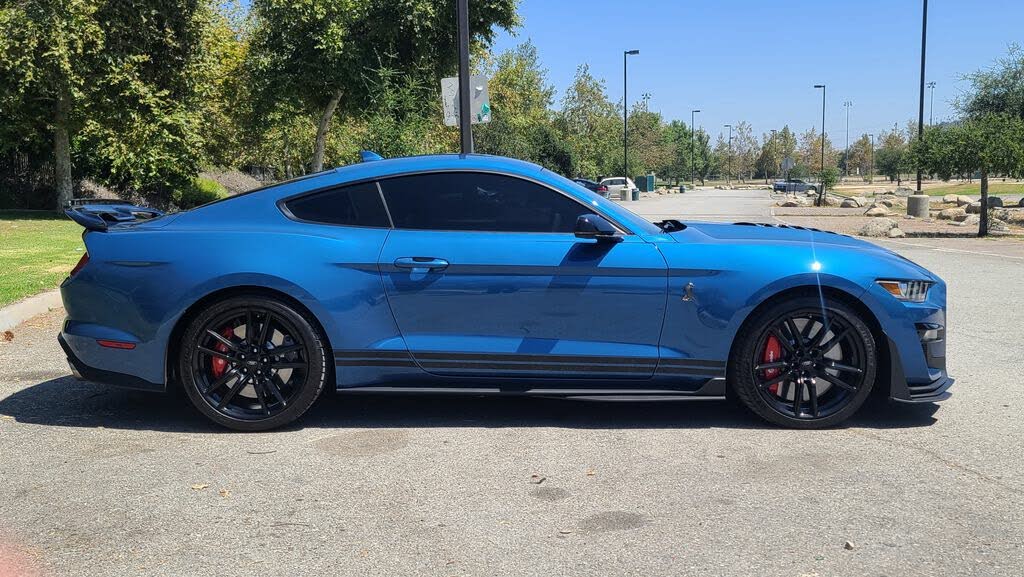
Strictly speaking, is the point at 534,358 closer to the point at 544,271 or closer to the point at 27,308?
the point at 544,271

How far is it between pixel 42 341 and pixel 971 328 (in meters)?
8.20

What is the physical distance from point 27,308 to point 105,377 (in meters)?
4.05

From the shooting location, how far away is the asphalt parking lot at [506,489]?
3131 millimetres

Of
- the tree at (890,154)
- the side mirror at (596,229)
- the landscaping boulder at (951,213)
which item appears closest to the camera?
the side mirror at (596,229)

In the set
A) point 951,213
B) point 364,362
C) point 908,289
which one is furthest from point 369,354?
point 951,213

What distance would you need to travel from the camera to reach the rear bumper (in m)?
4.59

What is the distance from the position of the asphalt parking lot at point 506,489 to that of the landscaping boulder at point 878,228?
16.1 meters

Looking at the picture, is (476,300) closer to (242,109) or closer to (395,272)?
(395,272)

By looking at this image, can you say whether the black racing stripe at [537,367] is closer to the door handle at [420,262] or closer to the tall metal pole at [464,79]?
the door handle at [420,262]

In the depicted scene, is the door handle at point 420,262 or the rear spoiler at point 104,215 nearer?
the door handle at point 420,262

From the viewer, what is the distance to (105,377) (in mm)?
4645

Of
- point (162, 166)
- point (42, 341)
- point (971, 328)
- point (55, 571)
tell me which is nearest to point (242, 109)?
point (162, 166)

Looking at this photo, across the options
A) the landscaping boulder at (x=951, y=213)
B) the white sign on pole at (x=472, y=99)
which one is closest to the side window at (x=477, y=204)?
the white sign on pole at (x=472, y=99)

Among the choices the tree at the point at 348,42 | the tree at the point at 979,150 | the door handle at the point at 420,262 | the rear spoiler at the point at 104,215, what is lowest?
the door handle at the point at 420,262
